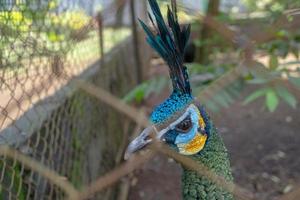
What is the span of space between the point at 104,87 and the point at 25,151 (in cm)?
134

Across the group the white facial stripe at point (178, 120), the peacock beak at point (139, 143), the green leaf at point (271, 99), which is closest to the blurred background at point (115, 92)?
the green leaf at point (271, 99)

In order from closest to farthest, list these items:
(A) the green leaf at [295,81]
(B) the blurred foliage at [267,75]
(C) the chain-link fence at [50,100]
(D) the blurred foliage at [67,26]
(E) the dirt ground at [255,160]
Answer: (C) the chain-link fence at [50,100], (A) the green leaf at [295,81], (B) the blurred foliage at [267,75], (D) the blurred foliage at [67,26], (E) the dirt ground at [255,160]

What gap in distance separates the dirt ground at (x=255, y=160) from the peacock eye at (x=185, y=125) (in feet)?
4.76

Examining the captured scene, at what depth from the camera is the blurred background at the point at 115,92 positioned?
163 cm

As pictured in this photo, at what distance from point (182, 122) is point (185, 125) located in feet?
0.06

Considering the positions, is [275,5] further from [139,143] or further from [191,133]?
[139,143]

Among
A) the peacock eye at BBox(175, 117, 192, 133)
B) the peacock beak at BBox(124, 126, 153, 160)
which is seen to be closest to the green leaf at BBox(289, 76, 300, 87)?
the peacock eye at BBox(175, 117, 192, 133)

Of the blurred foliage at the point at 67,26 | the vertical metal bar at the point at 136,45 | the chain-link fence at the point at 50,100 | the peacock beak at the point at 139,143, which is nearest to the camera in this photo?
the peacock beak at the point at 139,143

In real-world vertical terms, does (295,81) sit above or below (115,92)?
above

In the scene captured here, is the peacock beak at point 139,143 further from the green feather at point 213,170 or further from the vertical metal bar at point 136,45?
the vertical metal bar at point 136,45

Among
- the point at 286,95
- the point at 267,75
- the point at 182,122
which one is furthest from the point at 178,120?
the point at 286,95

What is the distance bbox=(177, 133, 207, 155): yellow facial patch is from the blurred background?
0.63ft

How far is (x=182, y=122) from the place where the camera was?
1.47 metres

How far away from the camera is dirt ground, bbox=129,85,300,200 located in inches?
118
